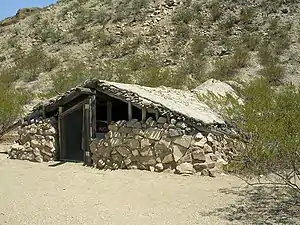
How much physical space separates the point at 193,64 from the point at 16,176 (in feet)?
50.3

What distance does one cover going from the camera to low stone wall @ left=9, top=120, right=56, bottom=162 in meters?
14.8

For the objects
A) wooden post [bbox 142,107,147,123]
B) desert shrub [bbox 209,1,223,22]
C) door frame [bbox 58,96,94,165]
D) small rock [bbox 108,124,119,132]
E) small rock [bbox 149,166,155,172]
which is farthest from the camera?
desert shrub [bbox 209,1,223,22]

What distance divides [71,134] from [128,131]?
2.49 m

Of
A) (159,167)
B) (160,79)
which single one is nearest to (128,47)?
(160,79)

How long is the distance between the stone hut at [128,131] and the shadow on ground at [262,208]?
2.25 m

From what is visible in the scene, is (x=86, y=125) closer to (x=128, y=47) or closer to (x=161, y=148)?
(x=161, y=148)

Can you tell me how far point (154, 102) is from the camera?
13.1 m

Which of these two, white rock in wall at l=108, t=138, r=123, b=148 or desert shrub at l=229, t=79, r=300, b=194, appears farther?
white rock in wall at l=108, t=138, r=123, b=148

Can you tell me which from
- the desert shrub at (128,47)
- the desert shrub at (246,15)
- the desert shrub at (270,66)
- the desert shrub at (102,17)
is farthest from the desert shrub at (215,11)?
→ the desert shrub at (102,17)

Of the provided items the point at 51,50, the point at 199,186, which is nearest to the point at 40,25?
the point at 51,50

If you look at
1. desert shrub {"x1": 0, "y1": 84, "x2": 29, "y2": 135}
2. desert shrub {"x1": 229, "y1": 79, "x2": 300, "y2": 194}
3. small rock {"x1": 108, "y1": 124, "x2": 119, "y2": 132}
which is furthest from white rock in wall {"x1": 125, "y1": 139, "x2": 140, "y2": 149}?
desert shrub {"x1": 0, "y1": 84, "x2": 29, "y2": 135}

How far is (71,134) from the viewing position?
49.2 ft

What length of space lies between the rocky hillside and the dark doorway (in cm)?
762

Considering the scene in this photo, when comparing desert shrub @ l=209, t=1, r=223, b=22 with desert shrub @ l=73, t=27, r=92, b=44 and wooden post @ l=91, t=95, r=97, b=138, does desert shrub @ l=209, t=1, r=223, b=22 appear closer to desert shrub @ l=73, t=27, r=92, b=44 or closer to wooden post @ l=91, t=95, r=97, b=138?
desert shrub @ l=73, t=27, r=92, b=44
